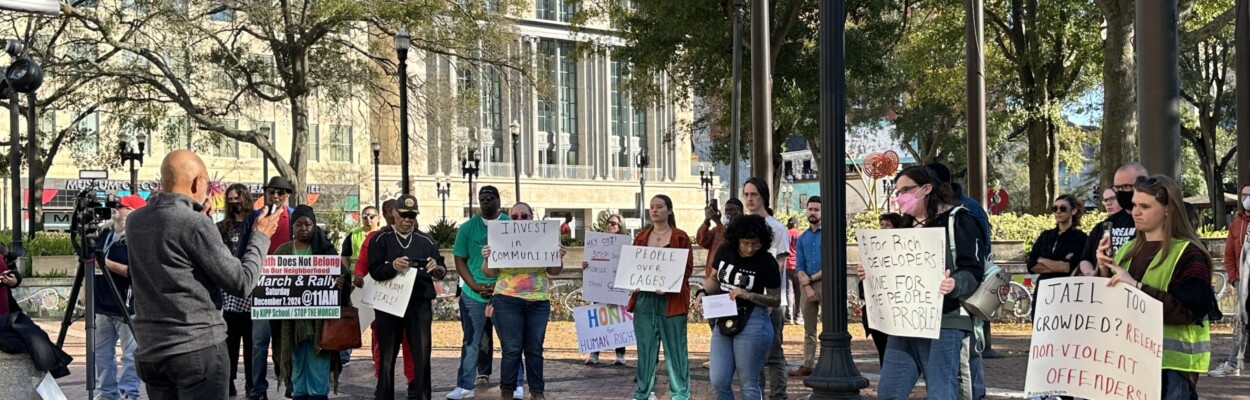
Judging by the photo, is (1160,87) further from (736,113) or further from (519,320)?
(736,113)

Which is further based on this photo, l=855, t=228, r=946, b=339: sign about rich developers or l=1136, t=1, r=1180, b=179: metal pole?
l=1136, t=1, r=1180, b=179: metal pole

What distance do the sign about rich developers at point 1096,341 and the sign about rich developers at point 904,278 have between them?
0.63 meters

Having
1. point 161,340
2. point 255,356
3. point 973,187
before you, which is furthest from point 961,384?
point 973,187

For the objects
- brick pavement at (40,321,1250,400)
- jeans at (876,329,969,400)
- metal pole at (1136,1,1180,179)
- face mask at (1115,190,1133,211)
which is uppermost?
metal pole at (1136,1,1180,179)

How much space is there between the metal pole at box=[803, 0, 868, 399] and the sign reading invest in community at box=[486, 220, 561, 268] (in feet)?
10.4

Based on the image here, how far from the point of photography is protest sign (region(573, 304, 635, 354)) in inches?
484

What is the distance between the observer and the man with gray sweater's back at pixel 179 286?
5.92 m

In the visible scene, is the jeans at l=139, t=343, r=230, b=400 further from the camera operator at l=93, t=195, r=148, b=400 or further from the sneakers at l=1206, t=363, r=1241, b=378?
the sneakers at l=1206, t=363, r=1241, b=378

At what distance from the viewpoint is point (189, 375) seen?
5930 millimetres

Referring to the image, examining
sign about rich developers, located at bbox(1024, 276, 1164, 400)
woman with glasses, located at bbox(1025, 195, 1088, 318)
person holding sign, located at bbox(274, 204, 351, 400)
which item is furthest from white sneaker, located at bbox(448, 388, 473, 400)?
sign about rich developers, located at bbox(1024, 276, 1164, 400)

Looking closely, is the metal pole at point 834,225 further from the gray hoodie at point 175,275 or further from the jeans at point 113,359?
the jeans at point 113,359

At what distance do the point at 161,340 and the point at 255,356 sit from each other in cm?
552

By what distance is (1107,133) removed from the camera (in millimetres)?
22844

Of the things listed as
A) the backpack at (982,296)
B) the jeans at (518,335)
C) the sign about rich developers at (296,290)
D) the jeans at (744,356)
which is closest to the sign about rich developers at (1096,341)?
the backpack at (982,296)
